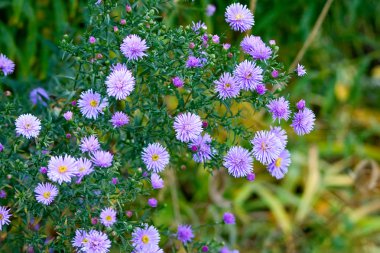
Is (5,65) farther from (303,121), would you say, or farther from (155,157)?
(303,121)

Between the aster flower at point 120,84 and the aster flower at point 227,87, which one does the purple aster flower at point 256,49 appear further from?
the aster flower at point 120,84

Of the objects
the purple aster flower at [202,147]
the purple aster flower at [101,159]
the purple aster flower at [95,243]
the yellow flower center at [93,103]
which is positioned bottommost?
the purple aster flower at [95,243]

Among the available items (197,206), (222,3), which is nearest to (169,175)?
(197,206)

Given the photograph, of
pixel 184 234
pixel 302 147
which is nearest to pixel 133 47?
pixel 184 234

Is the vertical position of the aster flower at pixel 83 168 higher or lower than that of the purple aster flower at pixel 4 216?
higher

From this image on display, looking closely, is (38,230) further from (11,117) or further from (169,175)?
(169,175)

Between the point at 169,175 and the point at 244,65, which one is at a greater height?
the point at 169,175

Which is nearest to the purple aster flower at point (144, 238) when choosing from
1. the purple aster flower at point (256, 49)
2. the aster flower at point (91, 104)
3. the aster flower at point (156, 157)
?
the aster flower at point (156, 157)

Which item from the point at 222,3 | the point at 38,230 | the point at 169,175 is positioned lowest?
the point at 38,230
